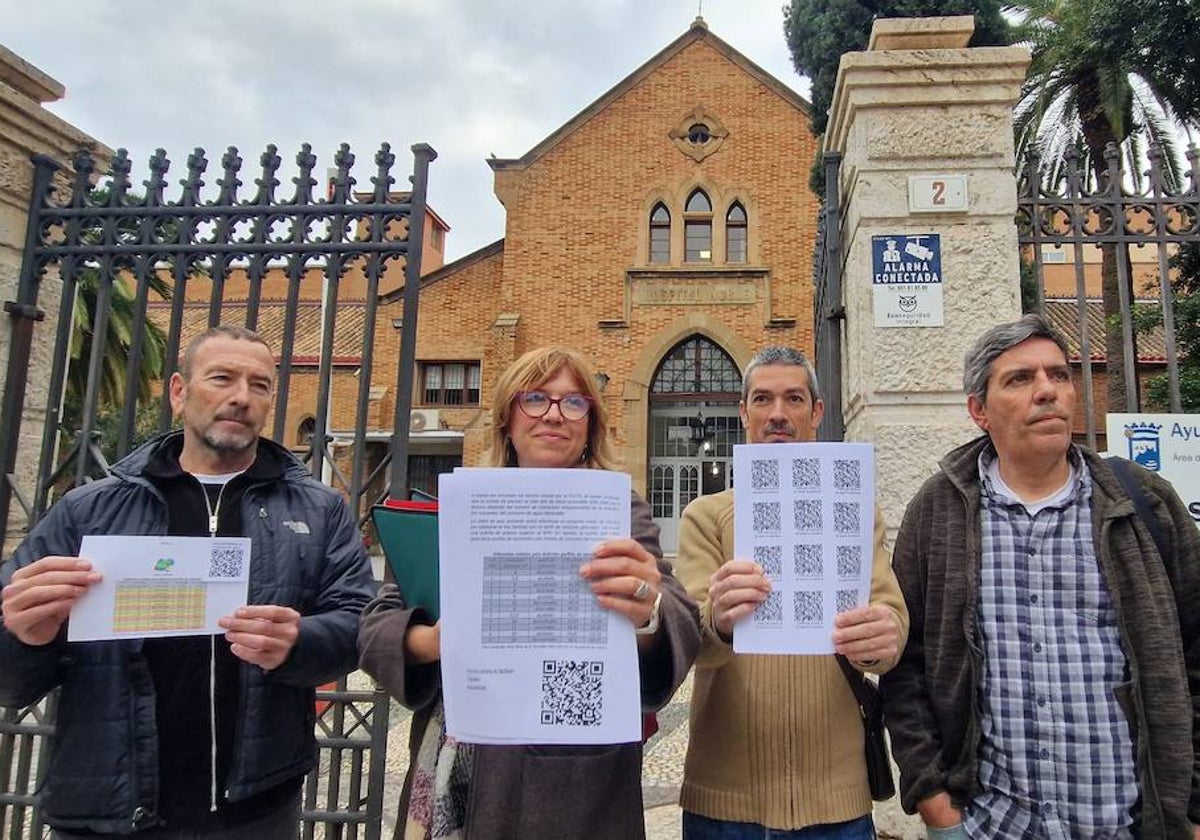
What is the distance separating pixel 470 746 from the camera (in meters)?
1.77

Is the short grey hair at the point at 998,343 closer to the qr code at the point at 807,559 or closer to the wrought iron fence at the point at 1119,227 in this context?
the qr code at the point at 807,559

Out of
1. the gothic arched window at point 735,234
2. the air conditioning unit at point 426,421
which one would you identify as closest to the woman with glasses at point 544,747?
the gothic arched window at point 735,234

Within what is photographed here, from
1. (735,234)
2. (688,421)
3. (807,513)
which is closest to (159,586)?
(807,513)

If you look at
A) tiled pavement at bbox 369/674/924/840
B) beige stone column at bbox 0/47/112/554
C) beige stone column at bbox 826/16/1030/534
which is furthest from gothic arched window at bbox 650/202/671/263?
beige stone column at bbox 0/47/112/554

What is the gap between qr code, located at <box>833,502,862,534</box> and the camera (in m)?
1.74

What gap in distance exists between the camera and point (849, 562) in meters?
1.73

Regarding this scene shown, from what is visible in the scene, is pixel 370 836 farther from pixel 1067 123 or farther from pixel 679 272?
pixel 679 272

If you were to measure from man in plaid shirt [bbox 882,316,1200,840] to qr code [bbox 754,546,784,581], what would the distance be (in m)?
0.57

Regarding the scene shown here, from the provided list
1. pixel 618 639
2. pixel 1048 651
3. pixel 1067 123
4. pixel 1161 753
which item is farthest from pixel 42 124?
pixel 1067 123

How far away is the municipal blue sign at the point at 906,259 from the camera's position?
3256 mm

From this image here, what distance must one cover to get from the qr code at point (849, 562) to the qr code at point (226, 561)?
1.54 meters

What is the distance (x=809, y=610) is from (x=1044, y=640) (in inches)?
26.8

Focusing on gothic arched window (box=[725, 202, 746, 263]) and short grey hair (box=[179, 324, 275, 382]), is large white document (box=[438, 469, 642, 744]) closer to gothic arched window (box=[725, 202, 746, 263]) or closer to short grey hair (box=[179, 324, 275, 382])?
short grey hair (box=[179, 324, 275, 382])

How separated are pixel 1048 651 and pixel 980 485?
0.45 metres
